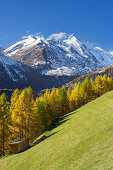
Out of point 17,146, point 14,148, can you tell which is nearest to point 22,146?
point 17,146

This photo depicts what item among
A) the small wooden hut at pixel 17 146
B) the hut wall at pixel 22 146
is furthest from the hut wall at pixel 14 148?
the hut wall at pixel 22 146

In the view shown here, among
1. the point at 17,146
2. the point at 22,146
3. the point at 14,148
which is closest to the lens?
the point at 17,146

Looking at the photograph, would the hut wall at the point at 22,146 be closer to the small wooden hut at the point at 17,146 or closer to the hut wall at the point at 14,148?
the small wooden hut at the point at 17,146

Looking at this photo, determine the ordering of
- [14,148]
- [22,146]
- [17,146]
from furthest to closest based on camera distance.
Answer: [22,146] → [14,148] → [17,146]

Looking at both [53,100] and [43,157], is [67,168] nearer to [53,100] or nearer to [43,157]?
[43,157]

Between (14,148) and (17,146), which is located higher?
(17,146)

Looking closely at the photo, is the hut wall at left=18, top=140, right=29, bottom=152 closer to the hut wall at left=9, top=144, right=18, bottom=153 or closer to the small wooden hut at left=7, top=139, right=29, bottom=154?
the small wooden hut at left=7, top=139, right=29, bottom=154

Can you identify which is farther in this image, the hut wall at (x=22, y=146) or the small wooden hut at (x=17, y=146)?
Answer: the hut wall at (x=22, y=146)

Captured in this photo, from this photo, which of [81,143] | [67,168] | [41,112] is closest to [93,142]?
[81,143]

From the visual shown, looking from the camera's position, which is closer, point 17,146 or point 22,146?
point 17,146

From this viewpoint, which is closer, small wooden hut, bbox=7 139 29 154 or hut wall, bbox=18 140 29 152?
small wooden hut, bbox=7 139 29 154

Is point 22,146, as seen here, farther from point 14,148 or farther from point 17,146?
point 14,148

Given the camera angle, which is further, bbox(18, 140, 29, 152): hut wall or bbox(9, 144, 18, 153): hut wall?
bbox(18, 140, 29, 152): hut wall

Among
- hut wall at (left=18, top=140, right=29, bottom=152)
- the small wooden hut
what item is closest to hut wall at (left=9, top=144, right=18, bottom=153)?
the small wooden hut
